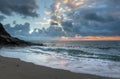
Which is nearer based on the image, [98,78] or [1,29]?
[98,78]

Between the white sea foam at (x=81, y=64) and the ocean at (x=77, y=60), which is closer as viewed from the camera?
the white sea foam at (x=81, y=64)

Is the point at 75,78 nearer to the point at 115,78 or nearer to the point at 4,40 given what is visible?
the point at 115,78

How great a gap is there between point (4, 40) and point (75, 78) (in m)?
52.2

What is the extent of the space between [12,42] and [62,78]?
52202 millimetres

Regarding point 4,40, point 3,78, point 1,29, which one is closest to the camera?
point 3,78

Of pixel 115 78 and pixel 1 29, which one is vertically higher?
pixel 1 29

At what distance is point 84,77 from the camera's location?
29.4 ft

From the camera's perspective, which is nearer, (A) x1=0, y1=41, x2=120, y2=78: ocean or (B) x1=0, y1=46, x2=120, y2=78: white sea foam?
(B) x1=0, y1=46, x2=120, y2=78: white sea foam

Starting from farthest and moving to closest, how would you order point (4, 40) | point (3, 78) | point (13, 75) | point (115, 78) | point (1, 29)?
1. point (1, 29)
2. point (4, 40)
3. point (115, 78)
4. point (13, 75)
5. point (3, 78)

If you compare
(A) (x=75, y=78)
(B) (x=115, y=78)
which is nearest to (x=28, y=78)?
(A) (x=75, y=78)

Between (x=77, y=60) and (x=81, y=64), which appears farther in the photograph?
(x=77, y=60)

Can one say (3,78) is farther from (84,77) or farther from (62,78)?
(84,77)

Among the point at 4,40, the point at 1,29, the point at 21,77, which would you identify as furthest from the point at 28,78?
the point at 1,29

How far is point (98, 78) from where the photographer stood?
8.91 meters
